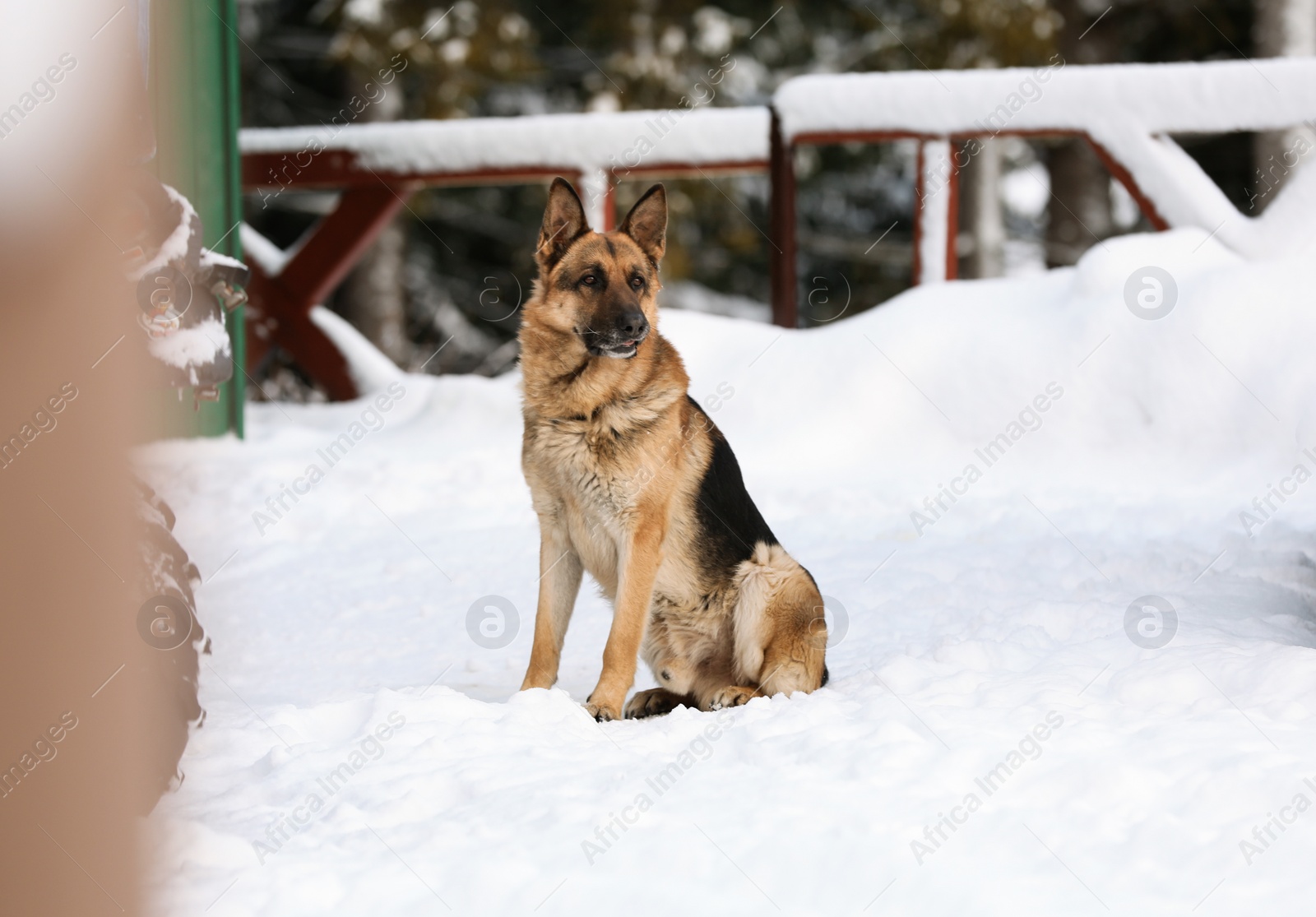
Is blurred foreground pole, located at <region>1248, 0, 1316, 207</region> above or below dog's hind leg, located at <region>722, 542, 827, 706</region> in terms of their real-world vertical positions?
above

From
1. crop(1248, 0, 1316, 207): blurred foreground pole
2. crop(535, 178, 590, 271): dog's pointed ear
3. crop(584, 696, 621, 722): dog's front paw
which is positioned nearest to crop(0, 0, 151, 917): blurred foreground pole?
crop(584, 696, 621, 722): dog's front paw

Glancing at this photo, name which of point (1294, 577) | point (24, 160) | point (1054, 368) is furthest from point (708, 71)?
point (24, 160)

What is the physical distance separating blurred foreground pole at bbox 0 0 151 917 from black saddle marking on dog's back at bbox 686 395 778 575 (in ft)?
10.1

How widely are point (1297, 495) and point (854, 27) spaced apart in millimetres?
11549

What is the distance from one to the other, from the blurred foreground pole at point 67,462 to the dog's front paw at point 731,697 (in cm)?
299

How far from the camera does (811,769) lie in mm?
2705

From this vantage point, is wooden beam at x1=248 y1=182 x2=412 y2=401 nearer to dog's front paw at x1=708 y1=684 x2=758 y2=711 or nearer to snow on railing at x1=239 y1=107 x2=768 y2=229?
snow on railing at x1=239 y1=107 x2=768 y2=229

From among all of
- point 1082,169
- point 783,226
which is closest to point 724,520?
point 783,226

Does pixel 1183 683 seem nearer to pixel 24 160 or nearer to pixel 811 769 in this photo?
pixel 811 769

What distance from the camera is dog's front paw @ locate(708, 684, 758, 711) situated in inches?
141

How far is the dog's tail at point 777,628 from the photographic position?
3553mm

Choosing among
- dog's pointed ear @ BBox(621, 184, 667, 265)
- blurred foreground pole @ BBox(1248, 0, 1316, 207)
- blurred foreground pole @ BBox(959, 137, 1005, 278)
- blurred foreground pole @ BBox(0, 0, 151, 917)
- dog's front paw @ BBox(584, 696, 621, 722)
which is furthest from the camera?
blurred foreground pole @ BBox(959, 137, 1005, 278)

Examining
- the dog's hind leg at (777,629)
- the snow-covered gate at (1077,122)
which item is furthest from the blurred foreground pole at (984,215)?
the dog's hind leg at (777,629)

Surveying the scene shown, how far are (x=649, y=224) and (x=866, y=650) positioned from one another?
5.64 ft
